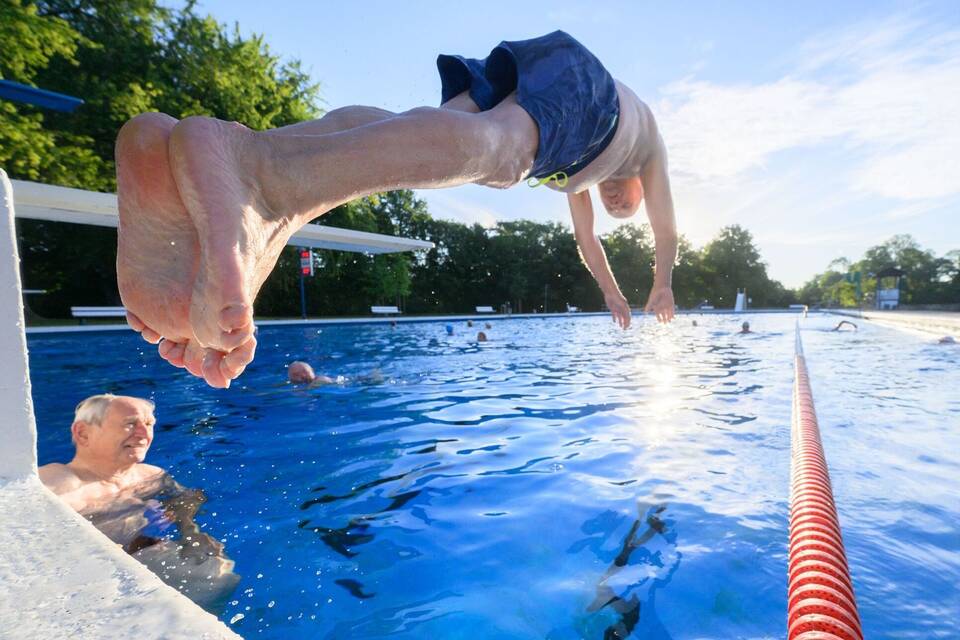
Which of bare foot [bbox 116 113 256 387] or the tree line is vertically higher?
the tree line

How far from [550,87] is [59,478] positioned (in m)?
2.68

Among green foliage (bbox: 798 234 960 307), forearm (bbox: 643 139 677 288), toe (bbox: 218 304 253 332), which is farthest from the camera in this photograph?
green foliage (bbox: 798 234 960 307)

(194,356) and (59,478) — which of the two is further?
(59,478)

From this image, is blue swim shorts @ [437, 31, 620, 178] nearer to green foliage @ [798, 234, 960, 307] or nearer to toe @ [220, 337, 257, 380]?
toe @ [220, 337, 257, 380]

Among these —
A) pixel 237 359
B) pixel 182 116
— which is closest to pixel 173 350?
pixel 237 359

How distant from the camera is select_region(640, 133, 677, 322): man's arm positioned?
255cm

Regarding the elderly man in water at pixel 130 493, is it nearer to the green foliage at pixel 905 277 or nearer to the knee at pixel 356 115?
the knee at pixel 356 115

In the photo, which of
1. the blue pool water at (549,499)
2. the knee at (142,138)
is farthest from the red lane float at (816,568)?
the knee at (142,138)

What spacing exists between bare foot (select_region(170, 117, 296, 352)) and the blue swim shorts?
0.89 metres

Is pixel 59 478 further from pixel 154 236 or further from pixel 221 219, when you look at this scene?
pixel 221 219

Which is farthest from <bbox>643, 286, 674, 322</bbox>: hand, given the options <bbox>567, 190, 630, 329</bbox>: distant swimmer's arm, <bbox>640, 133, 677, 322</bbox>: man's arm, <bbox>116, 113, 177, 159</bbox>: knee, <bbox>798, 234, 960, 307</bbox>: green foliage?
<bbox>798, 234, 960, 307</bbox>: green foliage

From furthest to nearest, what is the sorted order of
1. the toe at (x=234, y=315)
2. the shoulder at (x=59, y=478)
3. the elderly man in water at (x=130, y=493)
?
the shoulder at (x=59, y=478) < the elderly man in water at (x=130, y=493) < the toe at (x=234, y=315)

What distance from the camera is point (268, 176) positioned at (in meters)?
1.18

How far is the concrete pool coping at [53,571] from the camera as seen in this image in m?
A: 0.74
